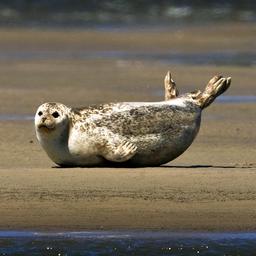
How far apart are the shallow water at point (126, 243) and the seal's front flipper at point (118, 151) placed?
6.37ft

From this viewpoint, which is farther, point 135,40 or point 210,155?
point 135,40

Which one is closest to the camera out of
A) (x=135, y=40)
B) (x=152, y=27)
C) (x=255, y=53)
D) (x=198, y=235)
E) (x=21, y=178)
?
(x=198, y=235)

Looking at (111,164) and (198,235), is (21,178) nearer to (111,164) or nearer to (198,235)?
(111,164)

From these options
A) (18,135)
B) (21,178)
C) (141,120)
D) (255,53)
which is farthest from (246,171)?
(255,53)

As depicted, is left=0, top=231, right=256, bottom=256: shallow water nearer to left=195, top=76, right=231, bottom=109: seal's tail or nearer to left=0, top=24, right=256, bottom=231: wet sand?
left=0, top=24, right=256, bottom=231: wet sand

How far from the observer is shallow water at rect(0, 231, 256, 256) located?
9.10 m

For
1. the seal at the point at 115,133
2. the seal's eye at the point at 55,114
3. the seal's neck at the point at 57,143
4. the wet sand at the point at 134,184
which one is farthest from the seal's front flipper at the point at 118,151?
the seal's eye at the point at 55,114

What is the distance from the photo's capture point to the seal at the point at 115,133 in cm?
1136

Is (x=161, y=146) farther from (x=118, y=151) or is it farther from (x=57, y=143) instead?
(x=57, y=143)

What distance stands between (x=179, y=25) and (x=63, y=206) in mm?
26185

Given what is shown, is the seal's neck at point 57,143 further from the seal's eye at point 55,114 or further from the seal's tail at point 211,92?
the seal's tail at point 211,92

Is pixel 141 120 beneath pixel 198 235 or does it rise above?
above

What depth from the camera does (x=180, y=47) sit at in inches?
1126

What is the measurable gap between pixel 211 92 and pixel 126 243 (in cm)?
331
